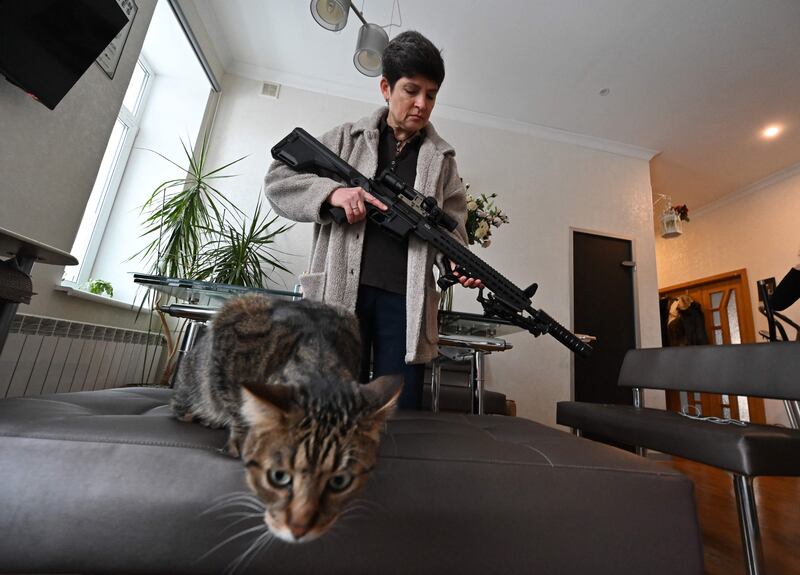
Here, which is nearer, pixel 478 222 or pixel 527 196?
pixel 478 222

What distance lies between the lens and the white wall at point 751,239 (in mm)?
3604

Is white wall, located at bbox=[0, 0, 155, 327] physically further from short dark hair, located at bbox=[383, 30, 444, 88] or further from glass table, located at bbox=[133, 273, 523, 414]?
short dark hair, located at bbox=[383, 30, 444, 88]

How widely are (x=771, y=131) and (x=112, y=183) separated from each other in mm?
5596

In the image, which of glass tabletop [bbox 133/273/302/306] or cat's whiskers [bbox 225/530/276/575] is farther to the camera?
glass tabletop [bbox 133/273/302/306]

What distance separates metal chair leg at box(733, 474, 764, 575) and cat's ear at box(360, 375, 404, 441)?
3.23 feet

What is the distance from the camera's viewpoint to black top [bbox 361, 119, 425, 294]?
1101mm

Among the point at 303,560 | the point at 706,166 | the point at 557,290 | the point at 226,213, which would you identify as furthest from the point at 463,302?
the point at 706,166

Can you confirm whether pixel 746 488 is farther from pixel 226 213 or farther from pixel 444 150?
pixel 226 213

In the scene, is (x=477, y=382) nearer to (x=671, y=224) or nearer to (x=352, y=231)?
(x=352, y=231)

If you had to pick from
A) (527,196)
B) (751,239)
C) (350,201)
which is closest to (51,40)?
(350,201)

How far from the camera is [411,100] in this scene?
3.69 ft

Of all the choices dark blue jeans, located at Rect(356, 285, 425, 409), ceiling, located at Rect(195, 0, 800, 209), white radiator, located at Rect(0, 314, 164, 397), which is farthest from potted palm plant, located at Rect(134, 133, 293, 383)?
dark blue jeans, located at Rect(356, 285, 425, 409)

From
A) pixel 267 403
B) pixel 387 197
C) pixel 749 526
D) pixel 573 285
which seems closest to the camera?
pixel 267 403

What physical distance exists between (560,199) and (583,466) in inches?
125
